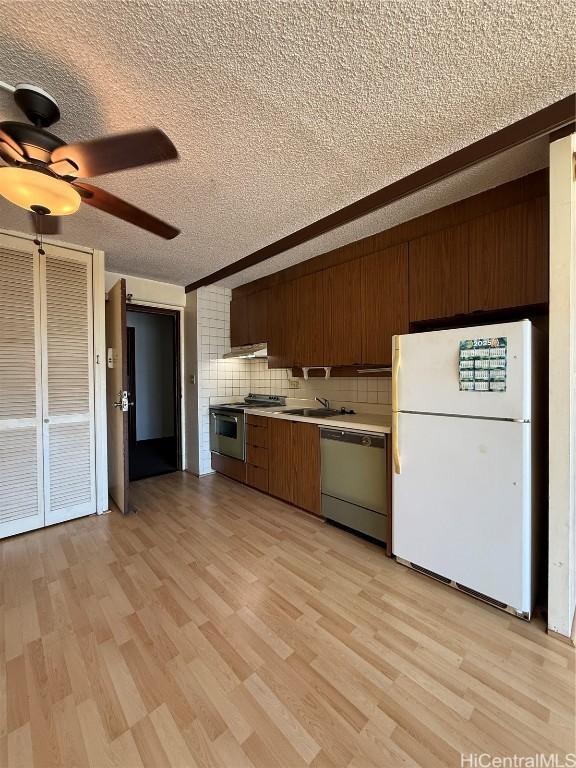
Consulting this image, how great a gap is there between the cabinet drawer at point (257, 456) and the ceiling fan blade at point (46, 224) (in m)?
2.58

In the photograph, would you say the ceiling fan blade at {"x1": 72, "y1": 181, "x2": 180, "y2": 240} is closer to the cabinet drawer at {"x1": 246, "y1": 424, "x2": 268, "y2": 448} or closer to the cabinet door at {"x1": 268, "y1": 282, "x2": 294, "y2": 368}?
the cabinet door at {"x1": 268, "y1": 282, "x2": 294, "y2": 368}

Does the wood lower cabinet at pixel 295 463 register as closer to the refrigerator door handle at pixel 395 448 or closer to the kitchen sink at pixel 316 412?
the kitchen sink at pixel 316 412

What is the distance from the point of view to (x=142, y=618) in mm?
1660

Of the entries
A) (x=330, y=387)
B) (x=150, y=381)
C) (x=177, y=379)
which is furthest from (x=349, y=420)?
(x=150, y=381)

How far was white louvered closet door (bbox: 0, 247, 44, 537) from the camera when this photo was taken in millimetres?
2508

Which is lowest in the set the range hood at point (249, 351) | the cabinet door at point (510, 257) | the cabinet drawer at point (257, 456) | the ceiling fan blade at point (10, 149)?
the cabinet drawer at point (257, 456)

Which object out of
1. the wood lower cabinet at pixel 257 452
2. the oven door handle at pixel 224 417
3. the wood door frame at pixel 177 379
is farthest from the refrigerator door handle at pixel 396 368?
the wood door frame at pixel 177 379

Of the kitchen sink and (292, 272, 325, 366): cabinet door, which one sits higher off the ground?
(292, 272, 325, 366): cabinet door

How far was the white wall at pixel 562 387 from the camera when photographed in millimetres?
1500

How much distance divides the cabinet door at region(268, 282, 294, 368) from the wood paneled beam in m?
0.62

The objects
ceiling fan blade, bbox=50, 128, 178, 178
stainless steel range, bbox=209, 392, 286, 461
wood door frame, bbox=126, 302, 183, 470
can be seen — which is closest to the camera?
ceiling fan blade, bbox=50, 128, 178, 178

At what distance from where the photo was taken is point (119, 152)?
4.10ft

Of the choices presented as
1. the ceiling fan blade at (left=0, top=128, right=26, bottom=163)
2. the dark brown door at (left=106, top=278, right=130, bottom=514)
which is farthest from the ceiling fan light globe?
the dark brown door at (left=106, top=278, right=130, bottom=514)

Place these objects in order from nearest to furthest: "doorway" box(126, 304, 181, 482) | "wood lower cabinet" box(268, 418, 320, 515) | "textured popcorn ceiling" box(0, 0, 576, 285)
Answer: "textured popcorn ceiling" box(0, 0, 576, 285) → "wood lower cabinet" box(268, 418, 320, 515) → "doorway" box(126, 304, 181, 482)
